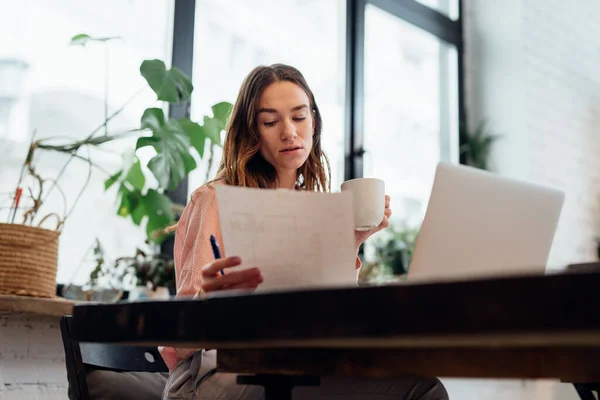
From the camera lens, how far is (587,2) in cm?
480

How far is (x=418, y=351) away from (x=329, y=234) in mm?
198

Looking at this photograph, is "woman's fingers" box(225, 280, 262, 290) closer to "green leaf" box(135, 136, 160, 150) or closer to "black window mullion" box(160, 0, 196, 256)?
"green leaf" box(135, 136, 160, 150)

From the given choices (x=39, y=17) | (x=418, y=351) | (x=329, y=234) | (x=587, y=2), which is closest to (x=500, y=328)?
(x=418, y=351)

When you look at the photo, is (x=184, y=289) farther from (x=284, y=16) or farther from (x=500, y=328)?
(x=284, y=16)

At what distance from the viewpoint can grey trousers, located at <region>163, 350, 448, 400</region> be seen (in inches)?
49.0

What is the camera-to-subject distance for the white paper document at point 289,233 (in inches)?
36.3

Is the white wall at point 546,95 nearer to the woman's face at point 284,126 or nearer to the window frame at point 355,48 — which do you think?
the window frame at point 355,48

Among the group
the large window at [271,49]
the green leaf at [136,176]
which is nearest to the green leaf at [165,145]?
the green leaf at [136,176]

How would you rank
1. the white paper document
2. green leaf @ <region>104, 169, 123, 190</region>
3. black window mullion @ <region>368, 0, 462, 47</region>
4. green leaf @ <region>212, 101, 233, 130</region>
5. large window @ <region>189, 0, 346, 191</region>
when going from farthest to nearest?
black window mullion @ <region>368, 0, 462, 47</region>, large window @ <region>189, 0, 346, 191</region>, green leaf @ <region>212, 101, 233, 130</region>, green leaf @ <region>104, 169, 123, 190</region>, the white paper document

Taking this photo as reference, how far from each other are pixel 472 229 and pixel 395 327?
343 mm

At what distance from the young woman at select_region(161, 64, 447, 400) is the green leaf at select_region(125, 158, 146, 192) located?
0.80 meters

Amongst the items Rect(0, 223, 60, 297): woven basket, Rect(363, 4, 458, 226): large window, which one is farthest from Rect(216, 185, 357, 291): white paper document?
Rect(363, 4, 458, 226): large window

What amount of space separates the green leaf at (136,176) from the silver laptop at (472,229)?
5.59ft

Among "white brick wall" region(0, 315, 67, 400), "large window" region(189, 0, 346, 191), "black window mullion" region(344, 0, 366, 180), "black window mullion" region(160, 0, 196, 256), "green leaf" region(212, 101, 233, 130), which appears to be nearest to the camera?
"white brick wall" region(0, 315, 67, 400)
